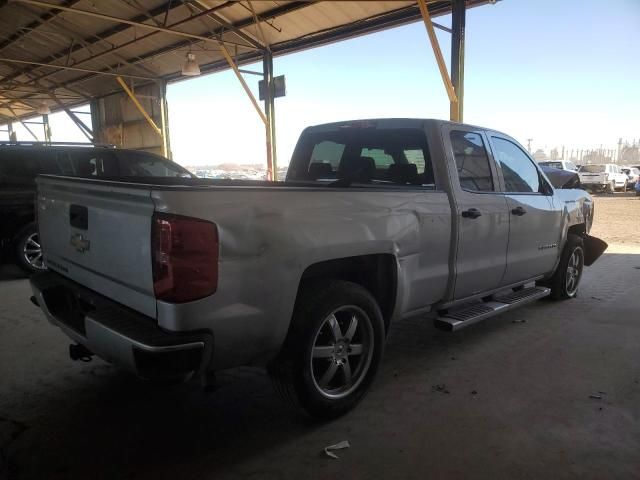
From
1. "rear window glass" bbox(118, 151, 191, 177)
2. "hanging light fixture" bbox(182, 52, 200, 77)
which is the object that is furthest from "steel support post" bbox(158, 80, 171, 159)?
"rear window glass" bbox(118, 151, 191, 177)

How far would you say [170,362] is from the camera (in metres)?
2.04

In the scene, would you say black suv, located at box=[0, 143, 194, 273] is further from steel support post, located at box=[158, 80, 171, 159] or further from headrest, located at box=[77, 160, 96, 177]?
steel support post, located at box=[158, 80, 171, 159]

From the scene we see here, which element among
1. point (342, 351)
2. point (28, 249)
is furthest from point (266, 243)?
point (28, 249)

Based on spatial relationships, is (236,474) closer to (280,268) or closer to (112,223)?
(280,268)

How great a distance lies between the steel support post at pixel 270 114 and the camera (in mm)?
14891

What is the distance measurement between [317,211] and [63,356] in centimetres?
262

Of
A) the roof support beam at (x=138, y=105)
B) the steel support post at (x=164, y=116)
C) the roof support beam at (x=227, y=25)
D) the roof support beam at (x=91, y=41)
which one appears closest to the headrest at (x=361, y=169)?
the roof support beam at (x=227, y=25)

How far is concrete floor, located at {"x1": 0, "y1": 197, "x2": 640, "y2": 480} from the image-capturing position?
2359mm

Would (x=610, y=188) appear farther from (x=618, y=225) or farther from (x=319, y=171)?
(x=319, y=171)

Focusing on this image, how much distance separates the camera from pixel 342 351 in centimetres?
281

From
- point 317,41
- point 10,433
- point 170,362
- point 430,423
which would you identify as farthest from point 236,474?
point 317,41

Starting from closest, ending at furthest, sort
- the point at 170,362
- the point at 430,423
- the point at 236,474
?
the point at 170,362
the point at 236,474
the point at 430,423

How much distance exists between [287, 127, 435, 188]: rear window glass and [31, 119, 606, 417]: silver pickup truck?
0.04 ft

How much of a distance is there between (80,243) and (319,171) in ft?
7.24
